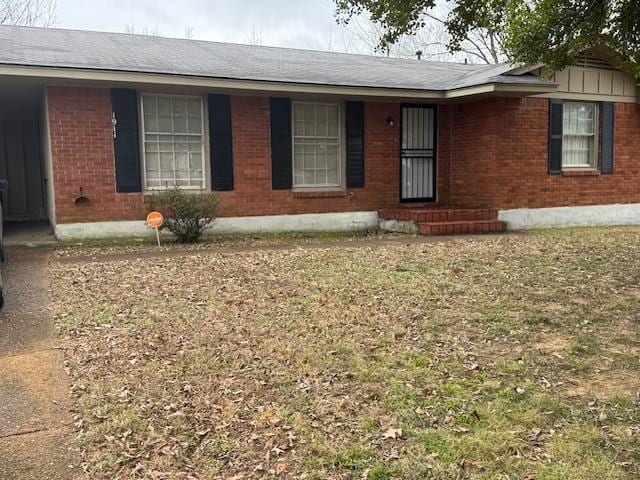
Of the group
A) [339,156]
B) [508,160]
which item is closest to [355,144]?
[339,156]

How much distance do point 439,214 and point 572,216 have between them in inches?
143

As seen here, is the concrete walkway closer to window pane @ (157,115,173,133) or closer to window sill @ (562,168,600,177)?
window pane @ (157,115,173,133)

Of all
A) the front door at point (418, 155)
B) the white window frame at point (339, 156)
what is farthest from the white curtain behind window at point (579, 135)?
the white window frame at point (339, 156)

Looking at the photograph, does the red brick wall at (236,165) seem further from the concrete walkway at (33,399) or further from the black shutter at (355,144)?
the concrete walkway at (33,399)

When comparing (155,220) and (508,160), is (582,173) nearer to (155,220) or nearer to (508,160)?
(508,160)

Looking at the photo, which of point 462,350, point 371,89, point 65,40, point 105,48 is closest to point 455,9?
point 371,89

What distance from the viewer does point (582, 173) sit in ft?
44.2

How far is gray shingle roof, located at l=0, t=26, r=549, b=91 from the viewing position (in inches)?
386

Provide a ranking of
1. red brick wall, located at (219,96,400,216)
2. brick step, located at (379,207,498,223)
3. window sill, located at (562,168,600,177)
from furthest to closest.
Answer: window sill, located at (562,168,600,177) → brick step, located at (379,207,498,223) → red brick wall, located at (219,96,400,216)

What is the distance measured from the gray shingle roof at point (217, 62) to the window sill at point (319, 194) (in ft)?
7.16

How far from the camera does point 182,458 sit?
2.85 meters

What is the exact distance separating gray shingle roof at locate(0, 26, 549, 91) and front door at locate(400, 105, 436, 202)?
2.56 feet

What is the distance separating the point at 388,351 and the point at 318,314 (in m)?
1.15

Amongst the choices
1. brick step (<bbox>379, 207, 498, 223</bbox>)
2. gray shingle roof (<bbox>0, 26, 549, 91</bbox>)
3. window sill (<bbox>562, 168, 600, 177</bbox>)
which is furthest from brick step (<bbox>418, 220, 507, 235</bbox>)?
gray shingle roof (<bbox>0, 26, 549, 91</bbox>)
